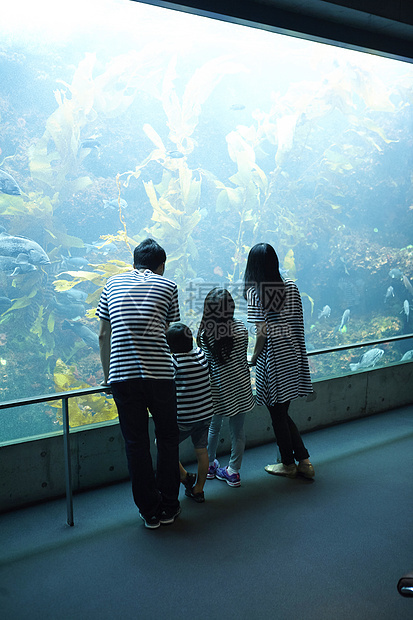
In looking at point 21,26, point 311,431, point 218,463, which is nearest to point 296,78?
point 21,26

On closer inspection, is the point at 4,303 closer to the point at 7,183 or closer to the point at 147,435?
the point at 7,183

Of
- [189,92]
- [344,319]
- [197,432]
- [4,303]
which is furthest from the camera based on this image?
[344,319]

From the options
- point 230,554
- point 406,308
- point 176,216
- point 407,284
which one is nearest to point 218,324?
point 230,554

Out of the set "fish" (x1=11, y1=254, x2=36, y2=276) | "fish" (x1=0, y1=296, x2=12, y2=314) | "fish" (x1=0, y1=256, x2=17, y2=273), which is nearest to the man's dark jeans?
"fish" (x1=11, y1=254, x2=36, y2=276)

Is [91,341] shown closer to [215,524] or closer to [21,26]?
[21,26]

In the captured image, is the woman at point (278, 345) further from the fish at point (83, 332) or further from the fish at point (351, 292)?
the fish at point (351, 292)

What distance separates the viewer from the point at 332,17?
4070mm

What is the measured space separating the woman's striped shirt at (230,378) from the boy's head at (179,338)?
242 mm

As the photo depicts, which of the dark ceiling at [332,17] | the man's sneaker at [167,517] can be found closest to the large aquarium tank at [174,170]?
the dark ceiling at [332,17]

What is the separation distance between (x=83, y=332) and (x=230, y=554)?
8712mm

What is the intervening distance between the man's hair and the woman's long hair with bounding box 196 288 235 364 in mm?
401

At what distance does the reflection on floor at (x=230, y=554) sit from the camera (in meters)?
1.98

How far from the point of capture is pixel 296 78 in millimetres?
12773

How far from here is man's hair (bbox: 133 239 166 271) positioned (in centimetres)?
260
